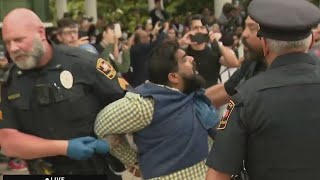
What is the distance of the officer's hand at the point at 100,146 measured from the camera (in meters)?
3.10

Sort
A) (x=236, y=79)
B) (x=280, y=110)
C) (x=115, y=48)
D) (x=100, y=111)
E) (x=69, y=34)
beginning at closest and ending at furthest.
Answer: (x=280, y=110) → (x=100, y=111) → (x=236, y=79) → (x=69, y=34) → (x=115, y=48)

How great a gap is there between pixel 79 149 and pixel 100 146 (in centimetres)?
14

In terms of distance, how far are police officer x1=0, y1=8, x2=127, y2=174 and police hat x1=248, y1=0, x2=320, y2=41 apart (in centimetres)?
126

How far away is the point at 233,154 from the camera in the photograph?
7.17 feet

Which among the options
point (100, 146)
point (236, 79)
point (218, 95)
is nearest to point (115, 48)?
point (218, 95)

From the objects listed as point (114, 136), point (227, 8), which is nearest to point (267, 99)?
point (114, 136)

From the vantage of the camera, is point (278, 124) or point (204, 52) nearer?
point (278, 124)

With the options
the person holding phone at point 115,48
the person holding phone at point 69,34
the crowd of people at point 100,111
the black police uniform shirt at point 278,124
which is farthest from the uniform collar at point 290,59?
the person holding phone at point 115,48

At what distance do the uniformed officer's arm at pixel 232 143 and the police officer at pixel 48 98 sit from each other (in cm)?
102

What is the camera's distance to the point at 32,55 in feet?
10.1

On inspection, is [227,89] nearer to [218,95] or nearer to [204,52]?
[218,95]

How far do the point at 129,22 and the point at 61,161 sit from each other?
63.1 feet

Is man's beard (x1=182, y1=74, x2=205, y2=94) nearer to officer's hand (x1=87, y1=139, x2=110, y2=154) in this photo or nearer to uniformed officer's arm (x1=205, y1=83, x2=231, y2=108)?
uniformed officer's arm (x1=205, y1=83, x2=231, y2=108)

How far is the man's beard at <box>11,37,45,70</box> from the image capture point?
10.1ft
